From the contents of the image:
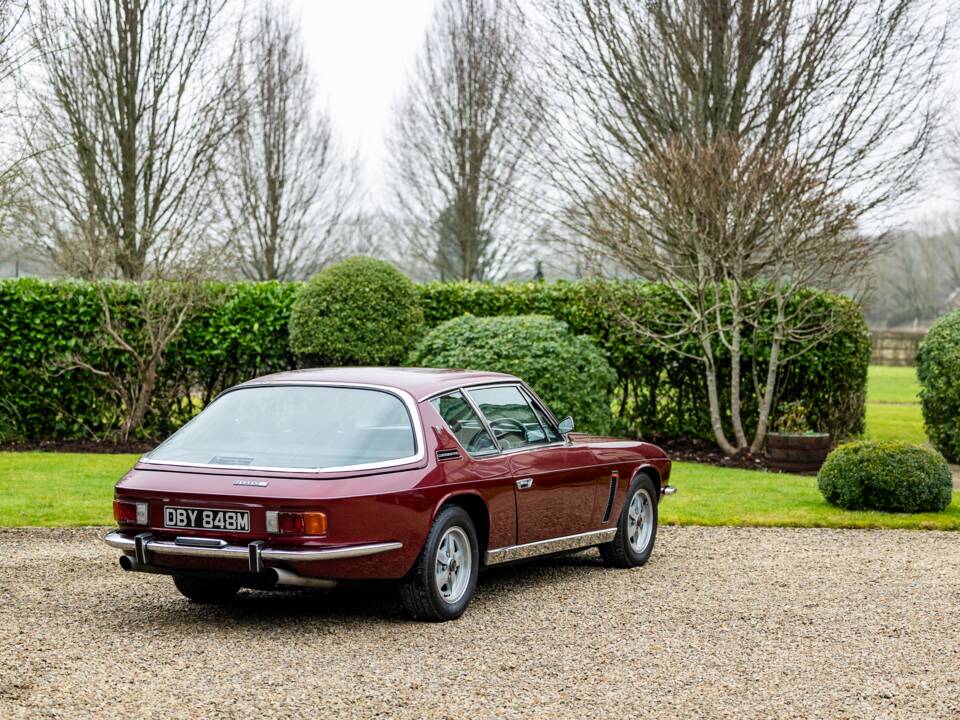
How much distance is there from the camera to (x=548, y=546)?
788 centimetres

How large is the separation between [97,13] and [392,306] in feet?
30.3

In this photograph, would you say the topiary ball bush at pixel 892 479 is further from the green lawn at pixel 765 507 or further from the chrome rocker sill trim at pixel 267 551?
the chrome rocker sill trim at pixel 267 551

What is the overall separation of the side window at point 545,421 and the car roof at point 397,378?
0.41 meters

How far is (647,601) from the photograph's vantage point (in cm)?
755

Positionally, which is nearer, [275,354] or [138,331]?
[138,331]

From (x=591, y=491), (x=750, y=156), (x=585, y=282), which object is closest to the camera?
(x=591, y=491)

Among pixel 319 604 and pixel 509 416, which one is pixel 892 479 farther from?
pixel 319 604

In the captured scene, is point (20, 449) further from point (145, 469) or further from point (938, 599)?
point (938, 599)

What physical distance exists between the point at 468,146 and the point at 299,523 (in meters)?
25.0

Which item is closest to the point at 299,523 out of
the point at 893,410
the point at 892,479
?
the point at 892,479


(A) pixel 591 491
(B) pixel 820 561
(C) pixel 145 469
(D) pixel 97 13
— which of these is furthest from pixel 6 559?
(D) pixel 97 13

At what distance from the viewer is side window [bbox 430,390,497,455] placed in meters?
7.28

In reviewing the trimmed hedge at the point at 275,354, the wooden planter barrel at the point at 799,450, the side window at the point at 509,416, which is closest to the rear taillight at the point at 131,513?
the side window at the point at 509,416

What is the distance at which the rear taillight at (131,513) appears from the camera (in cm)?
662
